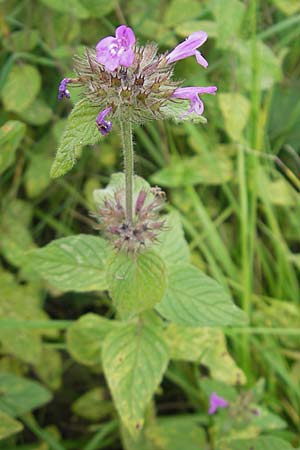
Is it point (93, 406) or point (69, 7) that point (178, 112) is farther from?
point (93, 406)

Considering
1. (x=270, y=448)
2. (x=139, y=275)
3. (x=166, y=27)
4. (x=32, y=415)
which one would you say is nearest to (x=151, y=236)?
(x=139, y=275)

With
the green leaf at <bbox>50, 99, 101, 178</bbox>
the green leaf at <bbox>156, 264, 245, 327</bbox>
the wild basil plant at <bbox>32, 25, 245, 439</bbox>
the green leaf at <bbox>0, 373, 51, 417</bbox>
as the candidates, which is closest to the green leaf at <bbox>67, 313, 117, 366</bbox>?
the wild basil plant at <bbox>32, 25, 245, 439</bbox>

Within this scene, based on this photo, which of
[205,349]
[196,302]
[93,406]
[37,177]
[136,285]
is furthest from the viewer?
[37,177]

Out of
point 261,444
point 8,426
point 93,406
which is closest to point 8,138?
point 8,426

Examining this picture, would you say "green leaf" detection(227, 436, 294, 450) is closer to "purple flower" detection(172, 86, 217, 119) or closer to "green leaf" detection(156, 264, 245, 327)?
"green leaf" detection(156, 264, 245, 327)

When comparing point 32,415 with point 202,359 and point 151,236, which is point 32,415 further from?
point 151,236

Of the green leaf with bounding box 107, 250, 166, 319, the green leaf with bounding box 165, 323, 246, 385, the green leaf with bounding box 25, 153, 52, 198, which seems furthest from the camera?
the green leaf with bounding box 25, 153, 52, 198
